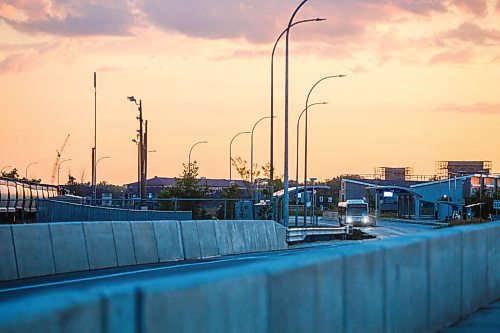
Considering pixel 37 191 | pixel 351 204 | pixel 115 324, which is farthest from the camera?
pixel 351 204

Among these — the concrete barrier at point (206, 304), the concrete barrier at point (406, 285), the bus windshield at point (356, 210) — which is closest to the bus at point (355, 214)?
the bus windshield at point (356, 210)

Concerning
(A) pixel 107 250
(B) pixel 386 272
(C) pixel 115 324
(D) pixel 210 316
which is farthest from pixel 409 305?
(A) pixel 107 250

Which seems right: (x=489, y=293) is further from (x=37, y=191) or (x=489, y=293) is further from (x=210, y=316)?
(x=37, y=191)

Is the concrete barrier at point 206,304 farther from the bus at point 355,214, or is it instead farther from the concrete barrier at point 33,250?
the bus at point 355,214

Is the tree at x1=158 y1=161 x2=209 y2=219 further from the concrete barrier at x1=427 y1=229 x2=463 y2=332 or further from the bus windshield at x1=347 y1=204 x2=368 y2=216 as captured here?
the concrete barrier at x1=427 y1=229 x2=463 y2=332

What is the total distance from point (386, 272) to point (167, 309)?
180 inches

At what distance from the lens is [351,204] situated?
85.3 meters

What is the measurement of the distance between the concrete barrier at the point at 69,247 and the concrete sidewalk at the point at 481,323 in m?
11.0

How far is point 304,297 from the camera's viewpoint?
7500 mm

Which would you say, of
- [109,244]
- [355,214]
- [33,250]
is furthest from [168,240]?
[355,214]

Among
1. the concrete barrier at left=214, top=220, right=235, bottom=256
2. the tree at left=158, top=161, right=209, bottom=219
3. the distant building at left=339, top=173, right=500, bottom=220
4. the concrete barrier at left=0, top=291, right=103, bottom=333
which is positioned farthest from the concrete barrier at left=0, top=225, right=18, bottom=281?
the distant building at left=339, top=173, right=500, bottom=220

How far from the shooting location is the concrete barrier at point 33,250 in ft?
68.8

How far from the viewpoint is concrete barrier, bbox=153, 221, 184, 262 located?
28.0 metres

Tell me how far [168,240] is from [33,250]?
7603 mm
